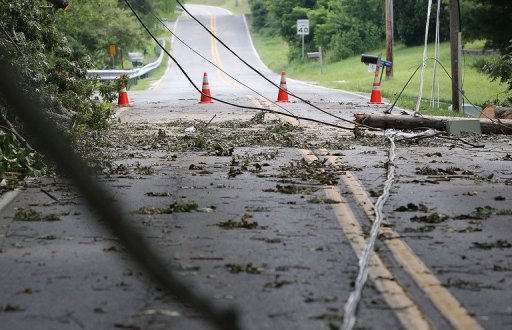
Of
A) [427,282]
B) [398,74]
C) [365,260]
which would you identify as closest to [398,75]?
[398,74]

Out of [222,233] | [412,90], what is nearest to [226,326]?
[222,233]

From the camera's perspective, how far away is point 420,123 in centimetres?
1755

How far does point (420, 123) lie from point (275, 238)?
34.1ft

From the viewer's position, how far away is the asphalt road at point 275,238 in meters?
5.34

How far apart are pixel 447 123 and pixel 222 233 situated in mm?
9972

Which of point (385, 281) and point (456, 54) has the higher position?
point (385, 281)

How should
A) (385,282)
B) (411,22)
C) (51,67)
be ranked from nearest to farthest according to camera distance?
(385,282) < (51,67) < (411,22)

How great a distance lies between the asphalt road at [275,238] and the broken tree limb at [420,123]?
7.11 feet

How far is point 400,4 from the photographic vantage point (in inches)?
2502

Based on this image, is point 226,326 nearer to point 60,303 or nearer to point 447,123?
point 60,303

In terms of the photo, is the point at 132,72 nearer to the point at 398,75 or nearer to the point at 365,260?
the point at 398,75

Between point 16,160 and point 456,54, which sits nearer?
point 16,160

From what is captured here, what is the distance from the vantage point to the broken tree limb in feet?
57.3

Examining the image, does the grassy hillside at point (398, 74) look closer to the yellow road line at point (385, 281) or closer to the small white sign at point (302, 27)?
the small white sign at point (302, 27)
